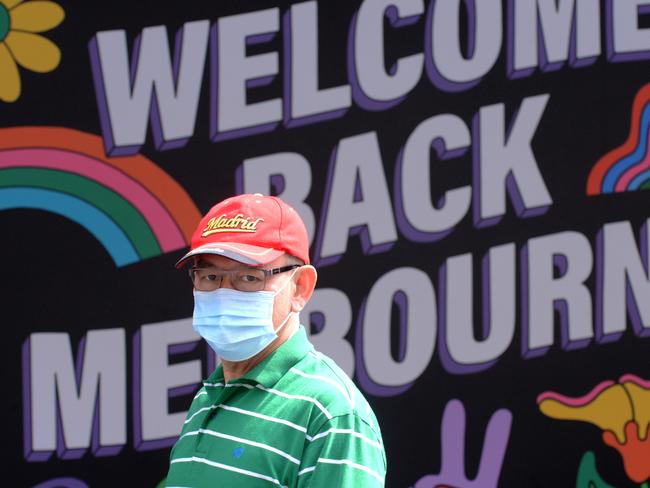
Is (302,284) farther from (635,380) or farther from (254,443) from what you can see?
(635,380)

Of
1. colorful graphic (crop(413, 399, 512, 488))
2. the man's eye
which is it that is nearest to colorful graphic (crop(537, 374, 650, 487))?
colorful graphic (crop(413, 399, 512, 488))

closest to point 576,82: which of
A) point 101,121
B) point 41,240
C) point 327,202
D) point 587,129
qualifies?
point 587,129

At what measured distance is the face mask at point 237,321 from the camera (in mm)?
1782

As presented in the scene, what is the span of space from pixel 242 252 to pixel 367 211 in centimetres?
208

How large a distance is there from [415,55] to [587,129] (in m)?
0.75

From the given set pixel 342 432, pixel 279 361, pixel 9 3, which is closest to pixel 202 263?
pixel 279 361

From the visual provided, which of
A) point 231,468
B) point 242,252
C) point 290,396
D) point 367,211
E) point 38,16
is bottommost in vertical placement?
point 367,211

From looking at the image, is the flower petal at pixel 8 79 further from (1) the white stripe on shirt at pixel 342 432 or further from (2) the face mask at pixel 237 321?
(1) the white stripe on shirt at pixel 342 432

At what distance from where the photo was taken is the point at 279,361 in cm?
175

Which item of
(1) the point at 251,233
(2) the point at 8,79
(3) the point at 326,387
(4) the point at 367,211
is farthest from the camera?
(4) the point at 367,211

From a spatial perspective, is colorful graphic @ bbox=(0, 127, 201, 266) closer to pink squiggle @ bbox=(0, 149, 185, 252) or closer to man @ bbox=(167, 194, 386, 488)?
pink squiggle @ bbox=(0, 149, 185, 252)

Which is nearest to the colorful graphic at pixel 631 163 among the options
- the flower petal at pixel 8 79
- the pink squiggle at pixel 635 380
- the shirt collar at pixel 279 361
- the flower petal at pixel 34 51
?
the pink squiggle at pixel 635 380

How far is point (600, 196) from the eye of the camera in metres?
3.87

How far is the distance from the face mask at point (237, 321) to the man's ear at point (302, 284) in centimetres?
4
